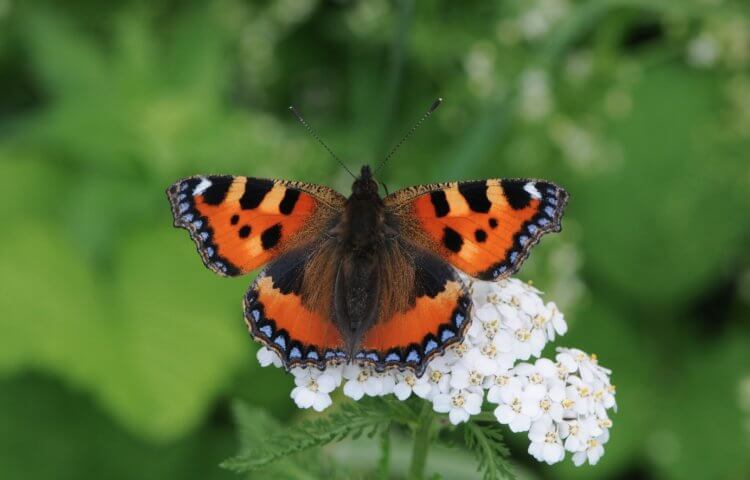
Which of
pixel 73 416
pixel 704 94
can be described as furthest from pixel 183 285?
pixel 704 94

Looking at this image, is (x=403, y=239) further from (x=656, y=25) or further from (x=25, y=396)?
(x=656, y=25)

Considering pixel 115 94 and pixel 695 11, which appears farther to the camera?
pixel 115 94

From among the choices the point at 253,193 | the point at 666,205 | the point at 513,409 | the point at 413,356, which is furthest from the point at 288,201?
the point at 666,205

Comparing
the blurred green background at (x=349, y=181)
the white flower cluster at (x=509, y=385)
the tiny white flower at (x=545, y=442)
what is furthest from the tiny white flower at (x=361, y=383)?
the blurred green background at (x=349, y=181)

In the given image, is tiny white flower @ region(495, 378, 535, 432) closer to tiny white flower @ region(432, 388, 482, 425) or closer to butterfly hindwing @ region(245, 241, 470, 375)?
tiny white flower @ region(432, 388, 482, 425)

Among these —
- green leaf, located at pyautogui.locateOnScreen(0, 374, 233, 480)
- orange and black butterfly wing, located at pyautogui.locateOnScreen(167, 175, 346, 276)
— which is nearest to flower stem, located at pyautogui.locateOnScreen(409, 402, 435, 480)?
orange and black butterfly wing, located at pyautogui.locateOnScreen(167, 175, 346, 276)

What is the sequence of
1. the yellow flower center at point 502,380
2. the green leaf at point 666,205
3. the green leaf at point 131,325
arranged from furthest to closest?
1. the green leaf at point 666,205
2. the green leaf at point 131,325
3. the yellow flower center at point 502,380

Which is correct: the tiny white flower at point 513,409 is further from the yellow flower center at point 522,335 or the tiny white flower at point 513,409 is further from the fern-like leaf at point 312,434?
the fern-like leaf at point 312,434
